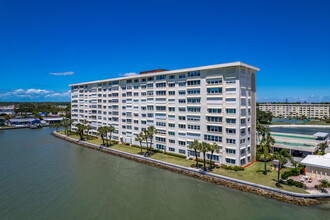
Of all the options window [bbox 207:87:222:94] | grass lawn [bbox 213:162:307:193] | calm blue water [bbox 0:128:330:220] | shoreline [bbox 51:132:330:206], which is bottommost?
calm blue water [bbox 0:128:330:220]

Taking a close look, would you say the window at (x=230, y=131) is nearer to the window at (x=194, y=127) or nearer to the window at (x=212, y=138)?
the window at (x=212, y=138)

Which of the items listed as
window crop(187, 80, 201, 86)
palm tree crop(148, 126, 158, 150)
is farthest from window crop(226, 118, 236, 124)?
palm tree crop(148, 126, 158, 150)

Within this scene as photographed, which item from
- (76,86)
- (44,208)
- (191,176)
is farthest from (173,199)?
(76,86)

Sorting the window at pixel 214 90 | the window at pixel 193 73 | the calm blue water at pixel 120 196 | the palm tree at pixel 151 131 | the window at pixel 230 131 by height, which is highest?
the window at pixel 193 73

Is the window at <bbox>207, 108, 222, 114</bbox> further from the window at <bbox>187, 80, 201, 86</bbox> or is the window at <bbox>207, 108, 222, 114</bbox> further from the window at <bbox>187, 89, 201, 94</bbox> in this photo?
the window at <bbox>187, 80, 201, 86</bbox>

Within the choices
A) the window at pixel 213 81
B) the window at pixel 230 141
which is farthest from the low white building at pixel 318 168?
the window at pixel 213 81

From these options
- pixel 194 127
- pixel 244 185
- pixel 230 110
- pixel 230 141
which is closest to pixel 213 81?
pixel 230 110

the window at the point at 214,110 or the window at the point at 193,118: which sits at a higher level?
the window at the point at 214,110

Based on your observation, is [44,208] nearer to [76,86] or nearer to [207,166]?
[207,166]
